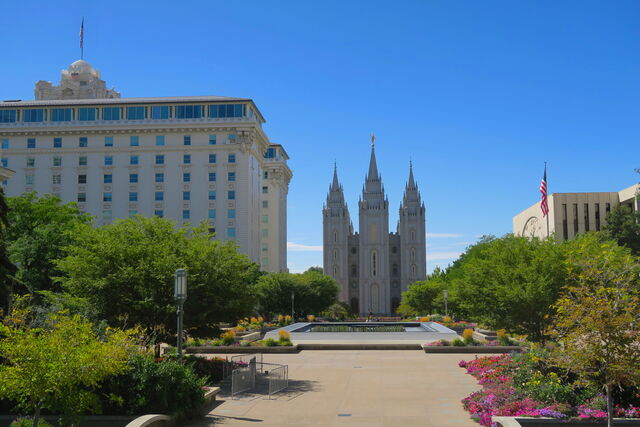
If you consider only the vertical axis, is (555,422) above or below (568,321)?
below

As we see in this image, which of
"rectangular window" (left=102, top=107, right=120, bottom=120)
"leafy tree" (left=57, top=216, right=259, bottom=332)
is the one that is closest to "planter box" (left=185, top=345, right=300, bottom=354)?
"leafy tree" (left=57, top=216, right=259, bottom=332)

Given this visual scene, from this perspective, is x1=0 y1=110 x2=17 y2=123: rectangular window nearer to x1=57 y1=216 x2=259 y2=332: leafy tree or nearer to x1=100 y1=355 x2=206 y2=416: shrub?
x1=57 y1=216 x2=259 y2=332: leafy tree

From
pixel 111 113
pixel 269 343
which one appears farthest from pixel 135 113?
pixel 269 343

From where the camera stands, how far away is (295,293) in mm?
68375

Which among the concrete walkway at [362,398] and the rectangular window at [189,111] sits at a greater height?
the rectangular window at [189,111]

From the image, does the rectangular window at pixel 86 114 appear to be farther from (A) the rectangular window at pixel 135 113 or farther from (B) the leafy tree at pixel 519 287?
(B) the leafy tree at pixel 519 287

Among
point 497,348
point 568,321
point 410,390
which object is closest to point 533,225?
point 497,348

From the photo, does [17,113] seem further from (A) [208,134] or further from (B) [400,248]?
(B) [400,248]

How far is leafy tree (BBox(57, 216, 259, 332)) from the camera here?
20266 mm

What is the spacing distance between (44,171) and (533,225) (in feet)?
225

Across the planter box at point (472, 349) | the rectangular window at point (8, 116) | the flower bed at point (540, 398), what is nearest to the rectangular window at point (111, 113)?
the rectangular window at point (8, 116)

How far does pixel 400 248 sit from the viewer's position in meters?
151

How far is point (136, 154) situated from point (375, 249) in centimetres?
7770

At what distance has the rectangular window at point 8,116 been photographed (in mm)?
84188
